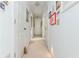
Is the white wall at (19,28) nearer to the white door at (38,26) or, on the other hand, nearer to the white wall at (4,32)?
the white wall at (4,32)

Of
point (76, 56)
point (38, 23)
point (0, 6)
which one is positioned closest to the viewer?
point (76, 56)

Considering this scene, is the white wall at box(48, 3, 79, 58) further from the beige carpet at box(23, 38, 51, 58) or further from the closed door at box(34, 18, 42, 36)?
the closed door at box(34, 18, 42, 36)

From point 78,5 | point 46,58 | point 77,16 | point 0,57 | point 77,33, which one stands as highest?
point 78,5

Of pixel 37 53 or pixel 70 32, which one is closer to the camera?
pixel 70 32

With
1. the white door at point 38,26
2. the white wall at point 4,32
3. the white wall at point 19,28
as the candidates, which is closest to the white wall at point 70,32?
the white wall at point 4,32

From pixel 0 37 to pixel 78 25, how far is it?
3.66 ft

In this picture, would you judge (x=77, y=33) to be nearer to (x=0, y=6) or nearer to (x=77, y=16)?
(x=77, y=16)

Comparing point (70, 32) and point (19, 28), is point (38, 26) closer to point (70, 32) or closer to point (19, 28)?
point (19, 28)

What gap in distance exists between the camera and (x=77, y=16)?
1.56 meters

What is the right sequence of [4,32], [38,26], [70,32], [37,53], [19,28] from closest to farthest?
[70,32], [4,32], [19,28], [37,53], [38,26]

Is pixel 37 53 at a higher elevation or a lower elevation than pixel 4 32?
lower

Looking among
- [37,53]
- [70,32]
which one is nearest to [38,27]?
[37,53]

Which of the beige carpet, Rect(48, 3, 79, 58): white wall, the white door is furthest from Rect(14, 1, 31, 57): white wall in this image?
the white door

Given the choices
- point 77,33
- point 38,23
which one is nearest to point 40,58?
point 77,33
